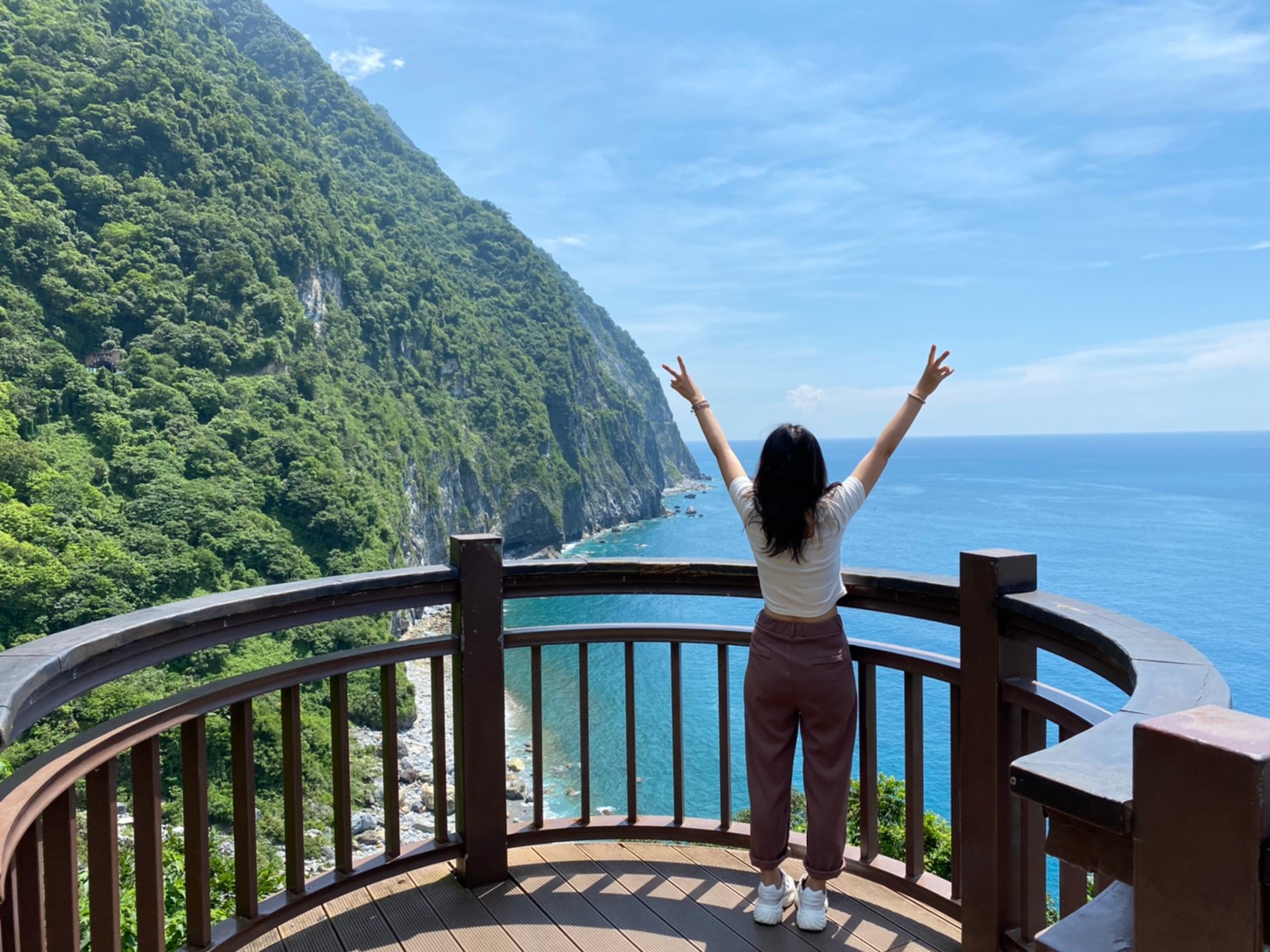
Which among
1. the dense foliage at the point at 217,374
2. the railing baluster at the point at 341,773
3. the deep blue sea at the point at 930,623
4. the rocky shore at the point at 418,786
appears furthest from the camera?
the dense foliage at the point at 217,374

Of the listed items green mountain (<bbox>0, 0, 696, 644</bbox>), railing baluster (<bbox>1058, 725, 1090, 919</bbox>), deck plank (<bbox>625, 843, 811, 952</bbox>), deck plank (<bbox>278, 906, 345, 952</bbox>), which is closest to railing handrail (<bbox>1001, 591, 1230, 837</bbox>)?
railing baluster (<bbox>1058, 725, 1090, 919</bbox>)

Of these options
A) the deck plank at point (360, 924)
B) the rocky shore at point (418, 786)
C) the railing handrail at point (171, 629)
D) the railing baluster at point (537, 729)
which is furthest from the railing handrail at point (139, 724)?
the rocky shore at point (418, 786)

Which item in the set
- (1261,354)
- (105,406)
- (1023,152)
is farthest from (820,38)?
(1261,354)

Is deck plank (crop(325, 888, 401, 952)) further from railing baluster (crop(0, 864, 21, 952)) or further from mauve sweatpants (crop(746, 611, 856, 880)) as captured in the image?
railing baluster (crop(0, 864, 21, 952))

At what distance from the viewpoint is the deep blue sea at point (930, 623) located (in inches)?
1189

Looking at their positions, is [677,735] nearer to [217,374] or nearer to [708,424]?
[708,424]

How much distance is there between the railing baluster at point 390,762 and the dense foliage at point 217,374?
22681 mm

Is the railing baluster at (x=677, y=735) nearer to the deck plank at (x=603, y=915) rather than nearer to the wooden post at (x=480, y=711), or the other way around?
the deck plank at (x=603, y=915)

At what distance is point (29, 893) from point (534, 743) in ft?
5.03

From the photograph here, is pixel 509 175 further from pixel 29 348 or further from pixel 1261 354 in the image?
pixel 1261 354

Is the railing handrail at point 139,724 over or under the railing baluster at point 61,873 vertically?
over

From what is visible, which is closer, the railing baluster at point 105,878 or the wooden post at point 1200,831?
the wooden post at point 1200,831

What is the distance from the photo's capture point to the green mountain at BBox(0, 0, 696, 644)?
1368 inches

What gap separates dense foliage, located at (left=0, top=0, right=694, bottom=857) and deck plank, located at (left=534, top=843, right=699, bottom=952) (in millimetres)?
22715
